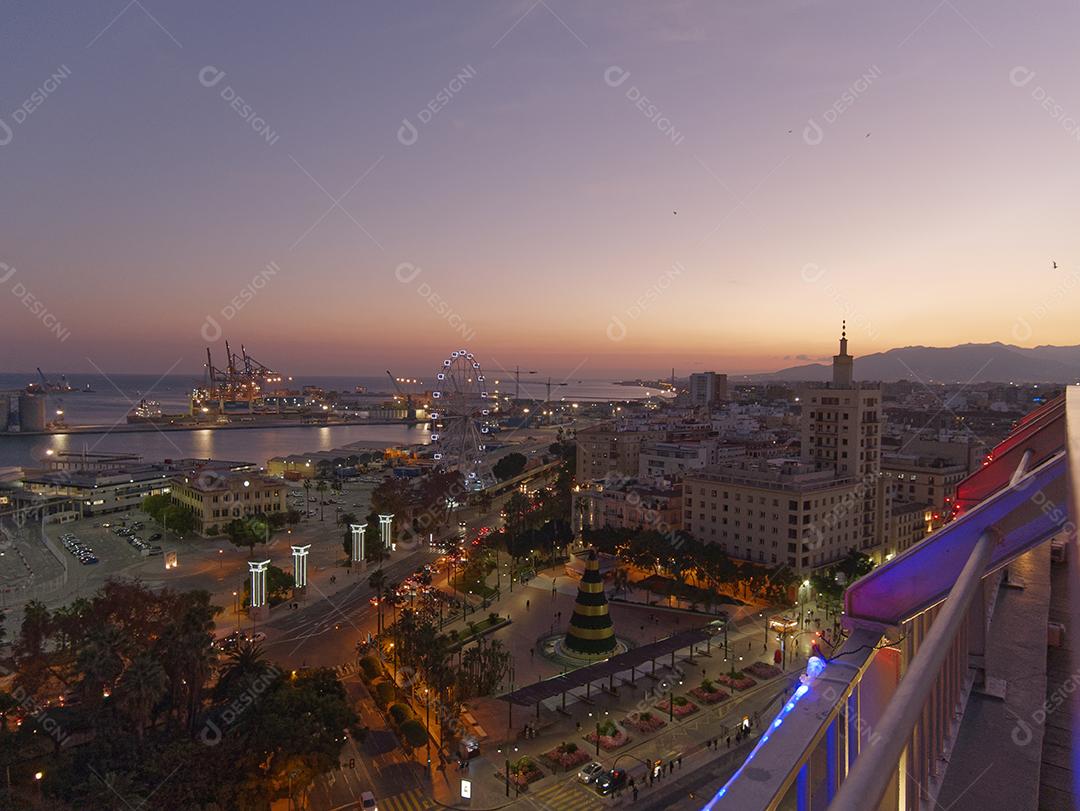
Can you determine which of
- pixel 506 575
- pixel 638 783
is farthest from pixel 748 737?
pixel 506 575

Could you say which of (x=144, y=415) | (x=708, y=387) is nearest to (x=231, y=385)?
(x=144, y=415)

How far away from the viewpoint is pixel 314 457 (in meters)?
37.5

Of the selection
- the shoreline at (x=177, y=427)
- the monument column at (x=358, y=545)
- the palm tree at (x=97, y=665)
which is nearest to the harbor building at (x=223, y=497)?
the monument column at (x=358, y=545)

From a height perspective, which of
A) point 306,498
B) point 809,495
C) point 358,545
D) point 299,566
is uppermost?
point 809,495

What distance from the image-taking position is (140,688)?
6730mm

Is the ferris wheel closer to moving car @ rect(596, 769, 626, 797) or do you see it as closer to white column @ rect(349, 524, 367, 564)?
white column @ rect(349, 524, 367, 564)

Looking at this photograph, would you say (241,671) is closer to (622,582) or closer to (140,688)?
(140,688)

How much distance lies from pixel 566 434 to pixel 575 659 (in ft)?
130

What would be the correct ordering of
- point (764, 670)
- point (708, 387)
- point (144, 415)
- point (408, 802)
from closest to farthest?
point (408, 802) → point (764, 670) → point (144, 415) → point (708, 387)

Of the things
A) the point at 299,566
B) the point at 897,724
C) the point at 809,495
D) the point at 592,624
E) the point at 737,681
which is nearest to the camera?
the point at 897,724

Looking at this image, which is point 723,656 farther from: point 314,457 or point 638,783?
point 314,457

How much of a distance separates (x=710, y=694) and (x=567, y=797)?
310 centimetres

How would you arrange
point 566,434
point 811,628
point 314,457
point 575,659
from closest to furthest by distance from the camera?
point 575,659 < point 811,628 < point 314,457 < point 566,434

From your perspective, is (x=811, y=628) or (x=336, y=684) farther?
(x=811, y=628)
